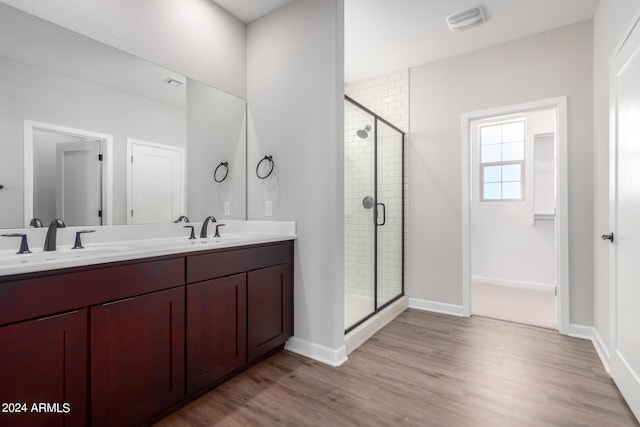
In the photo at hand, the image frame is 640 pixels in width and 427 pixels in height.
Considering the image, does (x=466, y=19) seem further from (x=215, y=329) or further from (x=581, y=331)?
(x=215, y=329)

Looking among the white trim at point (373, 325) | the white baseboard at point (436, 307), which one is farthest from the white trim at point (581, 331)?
the white trim at point (373, 325)

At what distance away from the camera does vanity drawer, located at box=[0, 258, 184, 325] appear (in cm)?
110

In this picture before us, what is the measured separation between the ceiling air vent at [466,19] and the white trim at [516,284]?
354cm

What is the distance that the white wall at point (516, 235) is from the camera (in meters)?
4.27

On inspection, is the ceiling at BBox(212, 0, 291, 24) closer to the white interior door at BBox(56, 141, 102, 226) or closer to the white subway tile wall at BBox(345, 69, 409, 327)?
the white subway tile wall at BBox(345, 69, 409, 327)

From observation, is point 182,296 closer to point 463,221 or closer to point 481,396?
point 481,396

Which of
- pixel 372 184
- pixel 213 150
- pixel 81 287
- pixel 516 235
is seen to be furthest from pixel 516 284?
pixel 81 287

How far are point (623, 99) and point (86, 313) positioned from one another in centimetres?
300

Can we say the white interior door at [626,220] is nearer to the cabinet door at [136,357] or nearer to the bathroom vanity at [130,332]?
the bathroom vanity at [130,332]

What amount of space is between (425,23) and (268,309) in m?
2.81

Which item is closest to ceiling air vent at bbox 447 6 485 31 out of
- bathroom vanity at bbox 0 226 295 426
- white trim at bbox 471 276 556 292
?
bathroom vanity at bbox 0 226 295 426

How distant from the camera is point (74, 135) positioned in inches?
69.3

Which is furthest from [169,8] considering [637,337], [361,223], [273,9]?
[637,337]

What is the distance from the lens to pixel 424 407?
173cm
